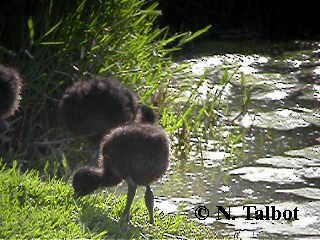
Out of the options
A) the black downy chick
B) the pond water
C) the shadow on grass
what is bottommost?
the pond water

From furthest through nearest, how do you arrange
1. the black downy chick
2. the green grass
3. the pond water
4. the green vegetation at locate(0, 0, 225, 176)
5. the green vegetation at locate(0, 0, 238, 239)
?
the green vegetation at locate(0, 0, 225, 176)
the pond water
the green vegetation at locate(0, 0, 238, 239)
the black downy chick
the green grass

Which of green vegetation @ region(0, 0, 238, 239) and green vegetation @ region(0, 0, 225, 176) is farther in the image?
green vegetation @ region(0, 0, 225, 176)

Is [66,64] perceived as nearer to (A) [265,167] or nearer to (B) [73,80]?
(B) [73,80]

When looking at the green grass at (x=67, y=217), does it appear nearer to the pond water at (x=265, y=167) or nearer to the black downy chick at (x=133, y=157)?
the black downy chick at (x=133, y=157)

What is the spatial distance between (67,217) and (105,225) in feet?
0.75

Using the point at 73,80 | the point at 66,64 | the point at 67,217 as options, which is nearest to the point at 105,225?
the point at 67,217

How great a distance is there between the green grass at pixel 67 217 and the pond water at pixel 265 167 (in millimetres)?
345

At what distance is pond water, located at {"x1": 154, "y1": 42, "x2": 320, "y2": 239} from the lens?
223 inches

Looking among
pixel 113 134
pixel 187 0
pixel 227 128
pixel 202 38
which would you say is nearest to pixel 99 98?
pixel 113 134

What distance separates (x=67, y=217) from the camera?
4.87m

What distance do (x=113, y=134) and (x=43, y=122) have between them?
4.84ft

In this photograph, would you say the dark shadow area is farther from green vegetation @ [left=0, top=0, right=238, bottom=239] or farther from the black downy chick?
the black downy chick

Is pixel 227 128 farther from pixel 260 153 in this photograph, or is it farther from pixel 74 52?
pixel 74 52

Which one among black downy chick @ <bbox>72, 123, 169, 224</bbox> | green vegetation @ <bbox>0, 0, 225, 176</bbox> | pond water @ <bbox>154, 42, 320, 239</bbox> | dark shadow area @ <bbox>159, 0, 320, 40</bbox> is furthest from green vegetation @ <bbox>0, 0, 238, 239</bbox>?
dark shadow area @ <bbox>159, 0, 320, 40</bbox>
